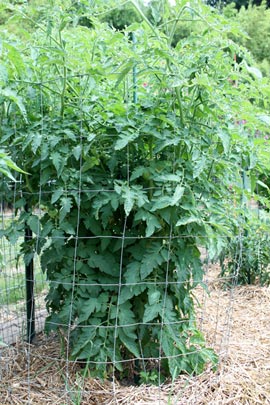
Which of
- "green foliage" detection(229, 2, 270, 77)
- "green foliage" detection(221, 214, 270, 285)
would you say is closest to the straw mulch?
"green foliage" detection(221, 214, 270, 285)

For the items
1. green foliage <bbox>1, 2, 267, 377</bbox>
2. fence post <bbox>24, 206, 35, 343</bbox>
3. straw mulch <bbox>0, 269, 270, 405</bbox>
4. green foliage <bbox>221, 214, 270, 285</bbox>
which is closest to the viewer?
green foliage <bbox>1, 2, 267, 377</bbox>

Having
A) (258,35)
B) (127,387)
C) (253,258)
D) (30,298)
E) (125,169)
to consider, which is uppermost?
(258,35)

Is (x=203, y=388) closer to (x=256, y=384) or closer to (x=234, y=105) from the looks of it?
(x=256, y=384)

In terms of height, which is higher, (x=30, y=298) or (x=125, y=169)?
(x=125, y=169)

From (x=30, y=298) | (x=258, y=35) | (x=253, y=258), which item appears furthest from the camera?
(x=258, y=35)

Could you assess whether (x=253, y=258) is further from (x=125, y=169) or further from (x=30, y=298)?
(x=125, y=169)

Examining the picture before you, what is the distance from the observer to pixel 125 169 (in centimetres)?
245

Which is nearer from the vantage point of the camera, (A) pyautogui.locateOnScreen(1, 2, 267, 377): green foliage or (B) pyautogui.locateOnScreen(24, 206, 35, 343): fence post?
(A) pyautogui.locateOnScreen(1, 2, 267, 377): green foliage

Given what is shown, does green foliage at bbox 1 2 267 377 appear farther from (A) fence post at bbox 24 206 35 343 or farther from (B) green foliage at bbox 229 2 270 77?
(B) green foliage at bbox 229 2 270 77

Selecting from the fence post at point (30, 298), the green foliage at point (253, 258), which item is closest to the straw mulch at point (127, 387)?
the fence post at point (30, 298)

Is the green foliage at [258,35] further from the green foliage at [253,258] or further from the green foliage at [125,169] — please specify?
the green foliage at [125,169]

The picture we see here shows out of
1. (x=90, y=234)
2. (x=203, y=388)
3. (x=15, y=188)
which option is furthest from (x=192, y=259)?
(x=15, y=188)

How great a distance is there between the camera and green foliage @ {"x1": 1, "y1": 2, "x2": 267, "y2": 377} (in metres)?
2.22

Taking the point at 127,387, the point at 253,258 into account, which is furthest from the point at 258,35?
the point at 127,387
